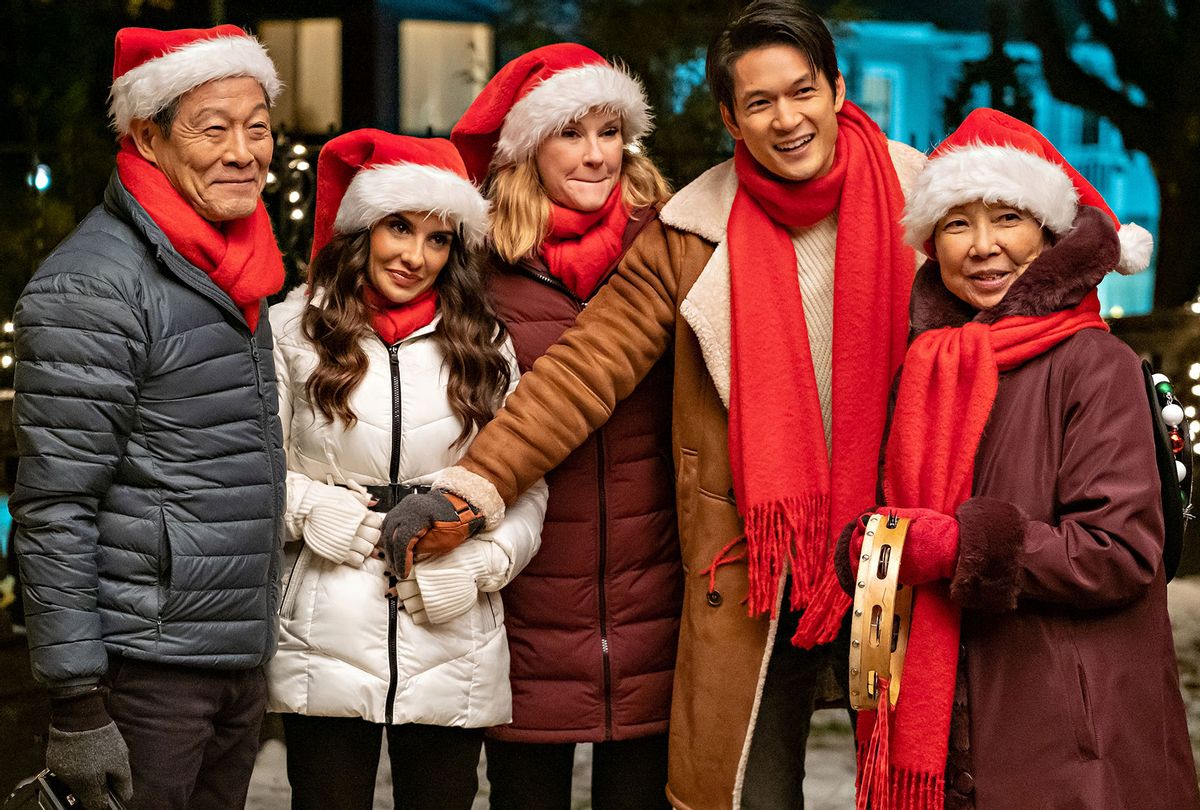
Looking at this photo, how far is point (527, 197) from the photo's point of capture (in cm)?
290

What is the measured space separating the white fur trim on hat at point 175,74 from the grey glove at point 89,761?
1.05 meters

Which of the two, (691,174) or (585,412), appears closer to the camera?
(585,412)

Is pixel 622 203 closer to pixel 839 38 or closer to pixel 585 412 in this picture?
pixel 585 412

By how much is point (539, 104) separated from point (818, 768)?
242 centimetres

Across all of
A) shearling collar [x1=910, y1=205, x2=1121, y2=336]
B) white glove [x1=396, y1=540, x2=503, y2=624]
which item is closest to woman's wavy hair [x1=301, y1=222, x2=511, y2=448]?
white glove [x1=396, y1=540, x2=503, y2=624]

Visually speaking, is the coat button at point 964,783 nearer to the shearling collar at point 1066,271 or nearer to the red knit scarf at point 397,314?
the shearling collar at point 1066,271

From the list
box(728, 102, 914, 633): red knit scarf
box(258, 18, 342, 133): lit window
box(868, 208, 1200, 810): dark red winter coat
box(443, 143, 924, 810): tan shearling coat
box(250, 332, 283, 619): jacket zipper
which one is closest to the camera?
box(868, 208, 1200, 810): dark red winter coat

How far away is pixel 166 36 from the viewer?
7.89 ft

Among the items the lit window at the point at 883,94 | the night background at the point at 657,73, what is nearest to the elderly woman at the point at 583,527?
the night background at the point at 657,73

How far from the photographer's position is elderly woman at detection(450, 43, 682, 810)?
2.82 m

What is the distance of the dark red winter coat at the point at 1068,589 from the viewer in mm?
2045

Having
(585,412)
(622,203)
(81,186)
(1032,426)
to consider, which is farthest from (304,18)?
(1032,426)

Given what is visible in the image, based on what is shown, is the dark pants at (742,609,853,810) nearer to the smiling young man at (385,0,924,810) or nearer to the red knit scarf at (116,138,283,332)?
the smiling young man at (385,0,924,810)

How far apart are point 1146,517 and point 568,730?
1.29m
